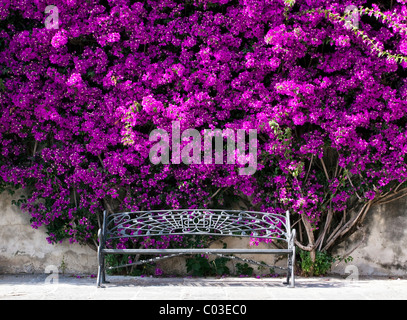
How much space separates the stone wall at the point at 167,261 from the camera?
17.1 ft

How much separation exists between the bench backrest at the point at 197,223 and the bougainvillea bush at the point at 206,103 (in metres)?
0.16

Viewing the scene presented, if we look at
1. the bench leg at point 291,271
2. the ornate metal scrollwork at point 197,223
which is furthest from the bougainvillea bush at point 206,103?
the bench leg at point 291,271

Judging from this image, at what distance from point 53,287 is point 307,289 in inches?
87.8

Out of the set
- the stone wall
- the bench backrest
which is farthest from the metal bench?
the stone wall

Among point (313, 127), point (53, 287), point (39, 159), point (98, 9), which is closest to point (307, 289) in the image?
point (313, 127)

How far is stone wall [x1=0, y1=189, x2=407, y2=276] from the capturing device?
17.1 feet

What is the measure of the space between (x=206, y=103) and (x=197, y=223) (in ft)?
3.90

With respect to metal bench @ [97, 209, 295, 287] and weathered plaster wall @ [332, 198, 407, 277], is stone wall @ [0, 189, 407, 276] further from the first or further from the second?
metal bench @ [97, 209, 295, 287]

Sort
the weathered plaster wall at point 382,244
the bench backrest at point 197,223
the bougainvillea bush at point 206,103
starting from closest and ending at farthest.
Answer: the bench backrest at point 197,223 < the bougainvillea bush at point 206,103 < the weathered plaster wall at point 382,244

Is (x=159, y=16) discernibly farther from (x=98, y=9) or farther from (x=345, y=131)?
(x=345, y=131)

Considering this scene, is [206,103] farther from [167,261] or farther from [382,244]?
[382,244]

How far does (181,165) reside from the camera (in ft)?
16.8

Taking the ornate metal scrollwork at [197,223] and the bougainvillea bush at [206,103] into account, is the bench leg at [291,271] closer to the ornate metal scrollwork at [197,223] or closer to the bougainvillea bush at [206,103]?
the ornate metal scrollwork at [197,223]

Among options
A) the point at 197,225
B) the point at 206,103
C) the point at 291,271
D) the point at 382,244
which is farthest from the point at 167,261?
the point at 382,244
